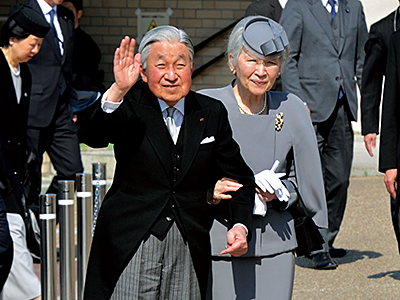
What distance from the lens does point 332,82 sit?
20.4 feet

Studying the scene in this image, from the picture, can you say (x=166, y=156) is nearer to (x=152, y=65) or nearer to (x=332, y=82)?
(x=152, y=65)

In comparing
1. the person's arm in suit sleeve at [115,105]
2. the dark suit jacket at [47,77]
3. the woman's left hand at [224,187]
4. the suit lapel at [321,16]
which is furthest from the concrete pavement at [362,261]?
the person's arm in suit sleeve at [115,105]

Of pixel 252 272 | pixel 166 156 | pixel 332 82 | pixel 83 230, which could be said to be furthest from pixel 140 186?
pixel 332 82

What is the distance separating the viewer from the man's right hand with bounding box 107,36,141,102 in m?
2.88

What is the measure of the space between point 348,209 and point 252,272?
5221mm

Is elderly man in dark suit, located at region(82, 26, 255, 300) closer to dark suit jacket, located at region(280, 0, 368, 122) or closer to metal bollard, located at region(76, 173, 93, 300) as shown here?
metal bollard, located at region(76, 173, 93, 300)

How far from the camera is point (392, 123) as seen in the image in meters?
4.60

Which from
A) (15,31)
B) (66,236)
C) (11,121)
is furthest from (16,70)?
(66,236)

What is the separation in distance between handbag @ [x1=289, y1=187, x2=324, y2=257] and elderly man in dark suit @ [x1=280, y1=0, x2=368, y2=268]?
2577 mm

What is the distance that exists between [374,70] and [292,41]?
77 centimetres

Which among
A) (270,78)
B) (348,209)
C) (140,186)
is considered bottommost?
(348,209)

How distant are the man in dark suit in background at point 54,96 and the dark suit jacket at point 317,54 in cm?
182

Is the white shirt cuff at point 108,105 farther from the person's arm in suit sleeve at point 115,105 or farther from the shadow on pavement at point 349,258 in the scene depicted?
the shadow on pavement at point 349,258

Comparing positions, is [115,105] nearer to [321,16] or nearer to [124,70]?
[124,70]
